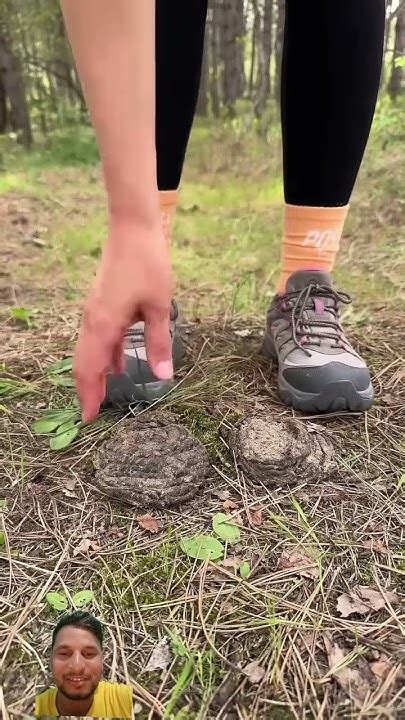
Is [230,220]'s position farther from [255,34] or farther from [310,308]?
[255,34]

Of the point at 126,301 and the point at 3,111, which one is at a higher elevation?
the point at 126,301

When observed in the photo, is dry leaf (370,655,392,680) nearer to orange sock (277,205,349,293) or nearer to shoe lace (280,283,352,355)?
shoe lace (280,283,352,355)

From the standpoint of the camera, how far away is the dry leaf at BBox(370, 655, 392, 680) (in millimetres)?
733

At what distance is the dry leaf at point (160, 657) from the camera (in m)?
0.74

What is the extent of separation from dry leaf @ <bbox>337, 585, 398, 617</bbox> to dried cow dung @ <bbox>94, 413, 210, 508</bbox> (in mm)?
292

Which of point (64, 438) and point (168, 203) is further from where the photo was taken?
point (168, 203)

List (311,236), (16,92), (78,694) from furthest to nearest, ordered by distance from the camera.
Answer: (16,92), (311,236), (78,694)

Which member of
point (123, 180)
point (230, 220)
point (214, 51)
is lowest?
point (230, 220)

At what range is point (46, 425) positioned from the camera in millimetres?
1189

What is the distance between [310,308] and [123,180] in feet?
2.53

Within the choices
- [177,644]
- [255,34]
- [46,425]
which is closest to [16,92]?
[255,34]

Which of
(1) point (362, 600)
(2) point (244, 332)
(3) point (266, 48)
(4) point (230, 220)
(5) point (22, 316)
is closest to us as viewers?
(1) point (362, 600)

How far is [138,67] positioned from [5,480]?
2.33 ft

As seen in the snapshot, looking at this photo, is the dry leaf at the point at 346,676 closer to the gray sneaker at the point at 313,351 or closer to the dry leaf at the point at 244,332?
the gray sneaker at the point at 313,351
